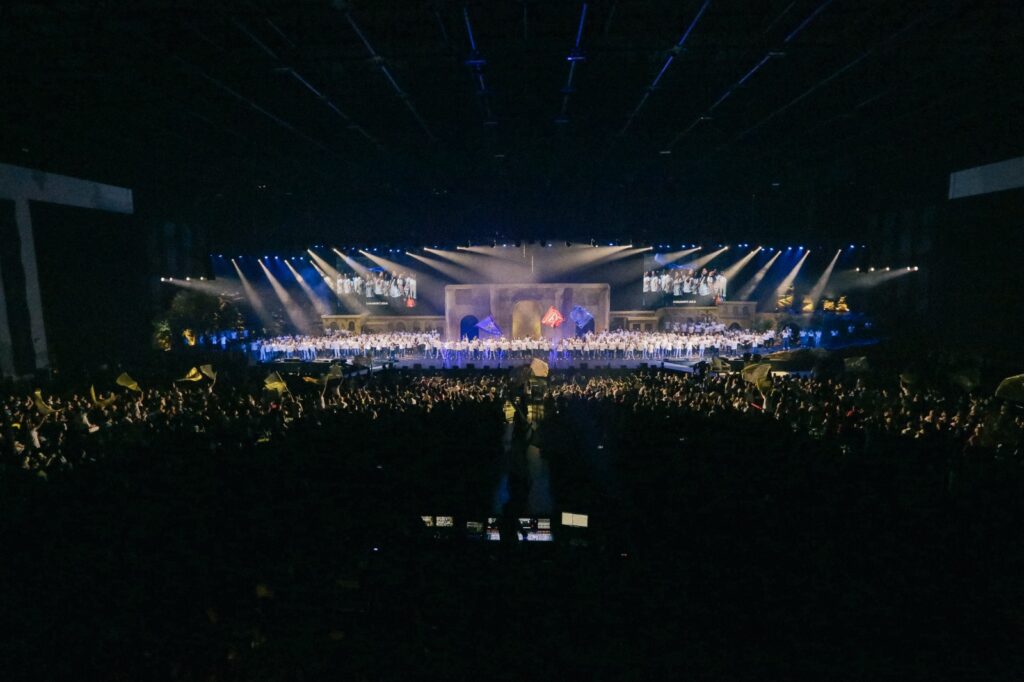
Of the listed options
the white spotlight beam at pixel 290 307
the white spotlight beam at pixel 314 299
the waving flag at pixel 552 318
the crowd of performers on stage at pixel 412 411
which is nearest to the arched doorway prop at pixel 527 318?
the waving flag at pixel 552 318

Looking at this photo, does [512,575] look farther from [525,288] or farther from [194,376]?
[525,288]

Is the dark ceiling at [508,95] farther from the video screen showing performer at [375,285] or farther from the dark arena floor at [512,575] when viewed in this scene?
the video screen showing performer at [375,285]

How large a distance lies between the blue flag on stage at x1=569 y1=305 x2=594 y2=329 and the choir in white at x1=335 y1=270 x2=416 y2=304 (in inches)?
300

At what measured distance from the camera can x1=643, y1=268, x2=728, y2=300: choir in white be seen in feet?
77.3

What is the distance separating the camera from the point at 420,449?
5344 millimetres

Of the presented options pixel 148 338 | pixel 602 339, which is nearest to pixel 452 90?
pixel 602 339

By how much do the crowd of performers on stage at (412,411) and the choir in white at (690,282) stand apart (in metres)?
13.2

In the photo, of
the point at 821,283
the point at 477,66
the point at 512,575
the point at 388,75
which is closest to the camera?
the point at 512,575

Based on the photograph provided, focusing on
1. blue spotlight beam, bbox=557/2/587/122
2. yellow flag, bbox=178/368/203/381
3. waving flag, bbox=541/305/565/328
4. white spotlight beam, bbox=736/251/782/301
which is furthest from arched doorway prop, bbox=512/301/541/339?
blue spotlight beam, bbox=557/2/587/122

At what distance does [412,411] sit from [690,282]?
1968cm

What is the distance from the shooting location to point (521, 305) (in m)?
23.7

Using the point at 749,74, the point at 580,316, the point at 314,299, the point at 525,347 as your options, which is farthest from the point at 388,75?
the point at 314,299

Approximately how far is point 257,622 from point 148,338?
1708cm

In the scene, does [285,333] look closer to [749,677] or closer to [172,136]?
[172,136]
